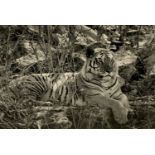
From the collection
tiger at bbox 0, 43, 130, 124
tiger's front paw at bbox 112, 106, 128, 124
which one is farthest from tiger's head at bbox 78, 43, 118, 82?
A: tiger's front paw at bbox 112, 106, 128, 124

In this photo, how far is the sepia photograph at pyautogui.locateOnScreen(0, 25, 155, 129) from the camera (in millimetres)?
4633

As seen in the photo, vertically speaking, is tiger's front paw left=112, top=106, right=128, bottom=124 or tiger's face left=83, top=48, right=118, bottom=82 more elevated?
tiger's face left=83, top=48, right=118, bottom=82

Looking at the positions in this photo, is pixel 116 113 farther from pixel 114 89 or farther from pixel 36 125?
pixel 36 125

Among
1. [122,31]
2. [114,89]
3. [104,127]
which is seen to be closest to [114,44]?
[122,31]

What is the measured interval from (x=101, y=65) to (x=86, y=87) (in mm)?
256

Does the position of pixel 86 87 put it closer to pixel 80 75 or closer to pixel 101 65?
pixel 80 75

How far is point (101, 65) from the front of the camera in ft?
15.2

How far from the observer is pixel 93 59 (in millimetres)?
4656

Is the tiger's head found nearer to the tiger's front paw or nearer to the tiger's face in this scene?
the tiger's face

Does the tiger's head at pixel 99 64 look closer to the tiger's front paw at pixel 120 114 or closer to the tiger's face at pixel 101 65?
the tiger's face at pixel 101 65

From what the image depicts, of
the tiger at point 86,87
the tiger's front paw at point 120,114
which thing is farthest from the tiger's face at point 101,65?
the tiger's front paw at point 120,114

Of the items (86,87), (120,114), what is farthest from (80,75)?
(120,114)

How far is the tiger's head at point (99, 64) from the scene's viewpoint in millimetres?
4637

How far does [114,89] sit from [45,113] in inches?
27.3
